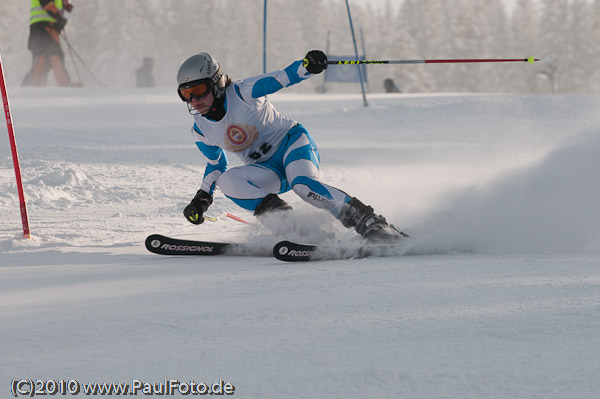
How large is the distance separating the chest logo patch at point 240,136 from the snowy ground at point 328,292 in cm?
56

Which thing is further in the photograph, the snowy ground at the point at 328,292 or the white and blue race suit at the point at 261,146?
→ the white and blue race suit at the point at 261,146

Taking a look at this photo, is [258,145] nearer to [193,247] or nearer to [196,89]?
[196,89]

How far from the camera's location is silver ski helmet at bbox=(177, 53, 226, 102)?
4.11 m

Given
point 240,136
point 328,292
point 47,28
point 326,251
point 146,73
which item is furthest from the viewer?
point 146,73

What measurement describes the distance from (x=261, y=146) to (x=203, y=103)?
0.53 meters

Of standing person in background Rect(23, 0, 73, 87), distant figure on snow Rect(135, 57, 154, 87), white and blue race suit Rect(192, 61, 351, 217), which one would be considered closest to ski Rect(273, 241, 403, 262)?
white and blue race suit Rect(192, 61, 351, 217)

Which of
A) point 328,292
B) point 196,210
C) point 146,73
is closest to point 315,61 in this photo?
point 196,210

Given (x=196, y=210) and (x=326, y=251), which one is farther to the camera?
(x=196, y=210)

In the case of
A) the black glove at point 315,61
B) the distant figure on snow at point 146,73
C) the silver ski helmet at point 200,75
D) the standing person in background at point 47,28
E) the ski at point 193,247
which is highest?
the distant figure on snow at point 146,73

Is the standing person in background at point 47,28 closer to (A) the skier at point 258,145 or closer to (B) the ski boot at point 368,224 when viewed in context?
(A) the skier at point 258,145

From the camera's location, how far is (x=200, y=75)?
13.5 feet

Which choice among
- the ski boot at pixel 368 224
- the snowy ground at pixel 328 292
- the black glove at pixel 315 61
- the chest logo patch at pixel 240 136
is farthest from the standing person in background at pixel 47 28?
the ski boot at pixel 368 224

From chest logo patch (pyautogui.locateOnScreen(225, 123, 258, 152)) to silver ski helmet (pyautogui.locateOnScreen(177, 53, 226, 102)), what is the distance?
256 millimetres

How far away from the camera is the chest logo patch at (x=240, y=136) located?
14.3ft
